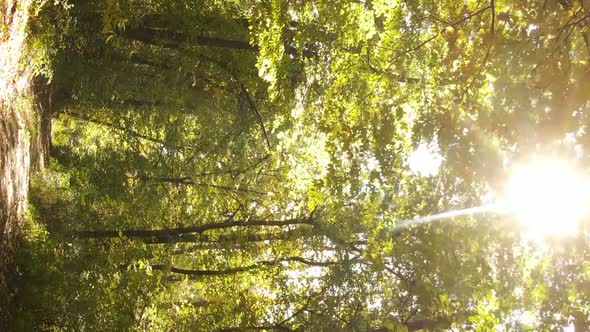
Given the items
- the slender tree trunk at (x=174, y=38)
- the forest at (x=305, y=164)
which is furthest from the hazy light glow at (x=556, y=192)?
the slender tree trunk at (x=174, y=38)

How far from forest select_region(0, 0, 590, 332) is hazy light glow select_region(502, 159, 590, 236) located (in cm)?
2

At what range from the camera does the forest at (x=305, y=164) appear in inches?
153

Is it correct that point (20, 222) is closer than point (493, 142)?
No

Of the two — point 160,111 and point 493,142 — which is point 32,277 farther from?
point 493,142

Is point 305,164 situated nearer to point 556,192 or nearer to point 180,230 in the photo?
point 180,230

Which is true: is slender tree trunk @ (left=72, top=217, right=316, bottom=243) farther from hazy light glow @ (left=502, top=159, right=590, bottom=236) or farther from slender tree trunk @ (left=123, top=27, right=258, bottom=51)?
hazy light glow @ (left=502, top=159, right=590, bottom=236)

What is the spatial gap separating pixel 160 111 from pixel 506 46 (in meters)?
9.37

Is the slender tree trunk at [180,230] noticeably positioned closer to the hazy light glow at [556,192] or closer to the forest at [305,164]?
the forest at [305,164]

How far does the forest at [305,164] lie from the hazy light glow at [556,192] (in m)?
0.02

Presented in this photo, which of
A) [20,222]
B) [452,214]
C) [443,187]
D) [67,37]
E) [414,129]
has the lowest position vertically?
[20,222]

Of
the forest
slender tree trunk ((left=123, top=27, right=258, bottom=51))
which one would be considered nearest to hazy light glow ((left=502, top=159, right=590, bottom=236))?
the forest

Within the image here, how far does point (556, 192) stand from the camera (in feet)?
11.6

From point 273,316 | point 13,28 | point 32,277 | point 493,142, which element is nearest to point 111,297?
point 32,277

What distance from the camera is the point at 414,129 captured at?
4727mm
